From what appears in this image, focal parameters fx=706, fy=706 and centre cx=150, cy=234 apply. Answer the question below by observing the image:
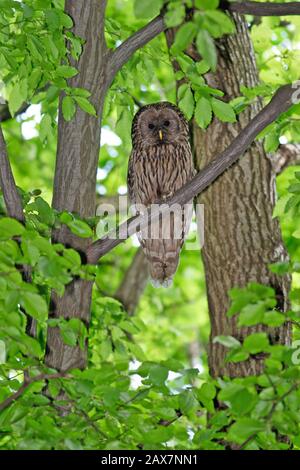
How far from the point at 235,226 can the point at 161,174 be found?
1178mm

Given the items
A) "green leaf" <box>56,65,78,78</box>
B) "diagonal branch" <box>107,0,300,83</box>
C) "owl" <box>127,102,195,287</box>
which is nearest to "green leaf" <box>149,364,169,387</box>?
"green leaf" <box>56,65,78,78</box>

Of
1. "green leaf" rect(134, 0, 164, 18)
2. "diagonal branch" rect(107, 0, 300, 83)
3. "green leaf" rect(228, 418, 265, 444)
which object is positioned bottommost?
"green leaf" rect(228, 418, 265, 444)

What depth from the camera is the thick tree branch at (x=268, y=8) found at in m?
3.25

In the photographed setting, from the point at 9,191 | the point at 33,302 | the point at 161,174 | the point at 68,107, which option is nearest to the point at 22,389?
the point at 33,302

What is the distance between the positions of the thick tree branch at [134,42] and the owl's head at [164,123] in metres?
1.76

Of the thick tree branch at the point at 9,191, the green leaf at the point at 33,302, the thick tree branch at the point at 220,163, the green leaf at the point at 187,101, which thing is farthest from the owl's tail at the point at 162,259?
the green leaf at the point at 33,302

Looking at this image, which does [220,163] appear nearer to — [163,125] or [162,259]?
[163,125]

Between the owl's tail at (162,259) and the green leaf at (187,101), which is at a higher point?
the green leaf at (187,101)

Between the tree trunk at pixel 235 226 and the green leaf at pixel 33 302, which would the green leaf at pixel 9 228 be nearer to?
the green leaf at pixel 33 302

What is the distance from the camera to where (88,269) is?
275 cm

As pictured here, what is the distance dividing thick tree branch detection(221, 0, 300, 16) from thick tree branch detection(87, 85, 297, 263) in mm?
356

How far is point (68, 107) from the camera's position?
134 inches

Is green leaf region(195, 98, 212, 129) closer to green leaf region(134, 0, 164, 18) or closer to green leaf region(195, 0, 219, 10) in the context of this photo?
green leaf region(134, 0, 164, 18)

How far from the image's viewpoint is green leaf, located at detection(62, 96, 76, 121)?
339cm
